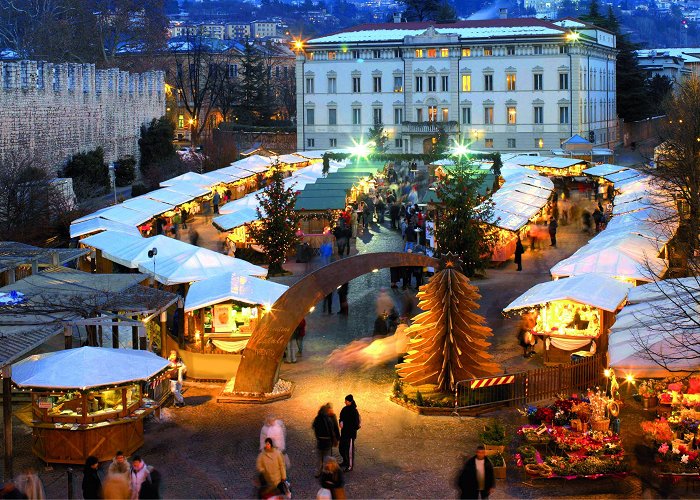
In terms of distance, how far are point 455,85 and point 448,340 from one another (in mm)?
55182

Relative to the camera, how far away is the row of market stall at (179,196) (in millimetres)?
30188

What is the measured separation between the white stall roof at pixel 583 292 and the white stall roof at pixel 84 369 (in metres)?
7.22

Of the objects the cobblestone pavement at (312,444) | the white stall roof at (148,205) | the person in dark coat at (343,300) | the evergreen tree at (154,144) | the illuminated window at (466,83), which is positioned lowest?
the cobblestone pavement at (312,444)

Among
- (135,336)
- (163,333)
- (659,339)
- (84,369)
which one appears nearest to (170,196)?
(163,333)

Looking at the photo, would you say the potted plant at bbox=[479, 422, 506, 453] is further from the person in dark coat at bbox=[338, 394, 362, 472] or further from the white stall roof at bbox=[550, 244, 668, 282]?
the white stall roof at bbox=[550, 244, 668, 282]

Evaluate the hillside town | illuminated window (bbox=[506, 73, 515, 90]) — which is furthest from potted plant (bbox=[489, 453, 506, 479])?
illuminated window (bbox=[506, 73, 515, 90])

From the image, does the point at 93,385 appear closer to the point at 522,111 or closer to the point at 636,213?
the point at 636,213

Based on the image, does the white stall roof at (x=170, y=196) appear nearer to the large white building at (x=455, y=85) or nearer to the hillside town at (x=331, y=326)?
the hillside town at (x=331, y=326)

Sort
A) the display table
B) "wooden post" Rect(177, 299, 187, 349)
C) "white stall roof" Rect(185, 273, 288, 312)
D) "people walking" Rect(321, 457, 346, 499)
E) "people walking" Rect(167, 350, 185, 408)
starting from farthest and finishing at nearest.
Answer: "wooden post" Rect(177, 299, 187, 349), "white stall roof" Rect(185, 273, 288, 312), "people walking" Rect(167, 350, 185, 408), the display table, "people walking" Rect(321, 457, 346, 499)

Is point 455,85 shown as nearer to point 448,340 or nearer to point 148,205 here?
point 148,205

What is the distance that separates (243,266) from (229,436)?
7.68 metres

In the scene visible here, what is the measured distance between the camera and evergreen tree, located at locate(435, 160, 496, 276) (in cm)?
2903

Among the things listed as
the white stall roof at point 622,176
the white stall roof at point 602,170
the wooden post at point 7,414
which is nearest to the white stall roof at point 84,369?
the wooden post at point 7,414

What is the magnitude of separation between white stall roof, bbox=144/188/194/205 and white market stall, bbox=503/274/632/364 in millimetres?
18908
